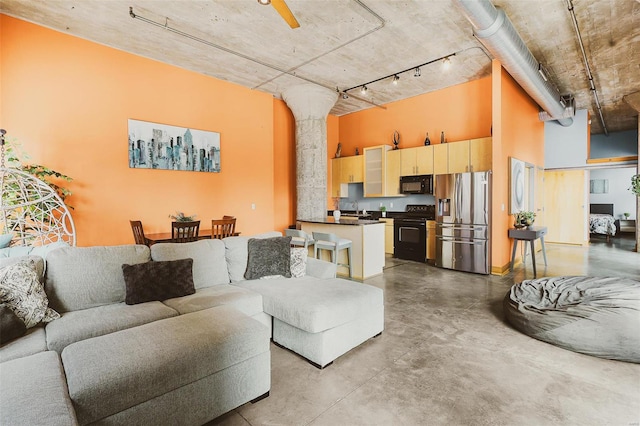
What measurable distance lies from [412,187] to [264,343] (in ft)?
17.6

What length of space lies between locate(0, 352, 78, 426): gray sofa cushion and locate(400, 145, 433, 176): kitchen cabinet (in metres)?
6.30

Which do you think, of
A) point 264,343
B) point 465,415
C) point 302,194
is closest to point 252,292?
point 264,343

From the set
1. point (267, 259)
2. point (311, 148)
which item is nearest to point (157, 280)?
point (267, 259)

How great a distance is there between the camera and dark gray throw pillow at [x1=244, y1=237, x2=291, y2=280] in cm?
320

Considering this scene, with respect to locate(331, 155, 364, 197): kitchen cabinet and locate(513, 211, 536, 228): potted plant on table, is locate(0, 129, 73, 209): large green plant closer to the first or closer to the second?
locate(331, 155, 364, 197): kitchen cabinet

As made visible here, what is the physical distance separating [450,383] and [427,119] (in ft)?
19.0

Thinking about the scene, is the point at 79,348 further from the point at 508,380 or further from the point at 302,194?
the point at 302,194

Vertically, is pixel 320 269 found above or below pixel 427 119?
below

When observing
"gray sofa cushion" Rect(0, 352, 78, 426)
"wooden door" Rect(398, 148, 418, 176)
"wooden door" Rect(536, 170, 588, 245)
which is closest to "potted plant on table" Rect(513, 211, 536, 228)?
"wooden door" Rect(398, 148, 418, 176)

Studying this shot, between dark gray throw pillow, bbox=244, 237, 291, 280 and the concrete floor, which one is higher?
dark gray throw pillow, bbox=244, 237, 291, 280

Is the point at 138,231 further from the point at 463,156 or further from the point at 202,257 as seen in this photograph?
the point at 463,156

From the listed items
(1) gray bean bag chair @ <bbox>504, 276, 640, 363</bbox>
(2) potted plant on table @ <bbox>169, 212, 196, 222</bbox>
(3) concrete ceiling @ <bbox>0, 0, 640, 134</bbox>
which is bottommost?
(1) gray bean bag chair @ <bbox>504, 276, 640, 363</bbox>

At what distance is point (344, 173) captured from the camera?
8.02 metres

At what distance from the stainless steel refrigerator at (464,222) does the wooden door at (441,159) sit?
0.67m
